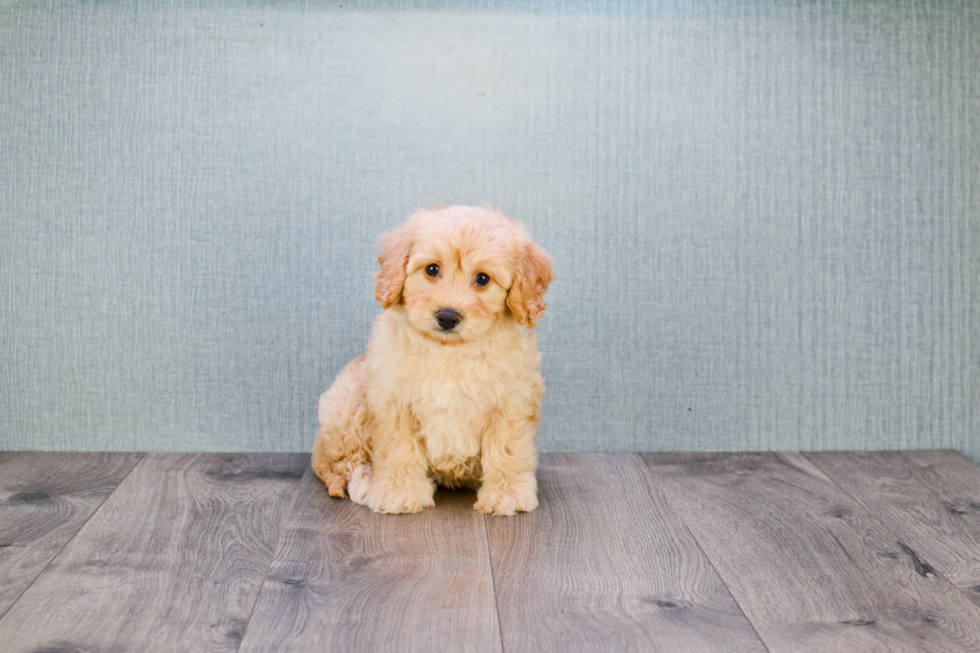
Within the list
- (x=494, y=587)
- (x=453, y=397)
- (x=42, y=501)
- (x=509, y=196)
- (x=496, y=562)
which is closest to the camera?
(x=494, y=587)

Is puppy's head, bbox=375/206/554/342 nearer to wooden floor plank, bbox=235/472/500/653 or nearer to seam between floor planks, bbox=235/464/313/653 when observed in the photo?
wooden floor plank, bbox=235/472/500/653

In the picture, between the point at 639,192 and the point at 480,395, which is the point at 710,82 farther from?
the point at 480,395

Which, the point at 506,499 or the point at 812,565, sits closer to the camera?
the point at 812,565

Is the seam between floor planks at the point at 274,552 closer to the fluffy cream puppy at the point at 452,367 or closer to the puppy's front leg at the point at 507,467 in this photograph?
the fluffy cream puppy at the point at 452,367

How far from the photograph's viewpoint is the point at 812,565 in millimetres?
1663

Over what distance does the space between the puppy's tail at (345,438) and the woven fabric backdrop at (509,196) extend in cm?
34

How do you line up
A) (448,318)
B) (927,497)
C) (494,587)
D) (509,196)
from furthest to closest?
1. (509,196)
2. (927,497)
3. (448,318)
4. (494,587)

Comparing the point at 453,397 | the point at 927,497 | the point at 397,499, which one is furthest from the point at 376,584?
the point at 927,497

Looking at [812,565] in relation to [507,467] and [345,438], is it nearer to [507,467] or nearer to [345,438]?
[507,467]

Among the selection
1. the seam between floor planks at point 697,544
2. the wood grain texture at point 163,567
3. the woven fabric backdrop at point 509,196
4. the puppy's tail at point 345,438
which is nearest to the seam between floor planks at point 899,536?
the woven fabric backdrop at point 509,196

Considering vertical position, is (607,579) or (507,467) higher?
(507,467)

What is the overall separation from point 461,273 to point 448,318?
0.12m

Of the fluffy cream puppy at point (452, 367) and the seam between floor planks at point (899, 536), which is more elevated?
the fluffy cream puppy at point (452, 367)

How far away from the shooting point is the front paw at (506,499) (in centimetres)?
191
